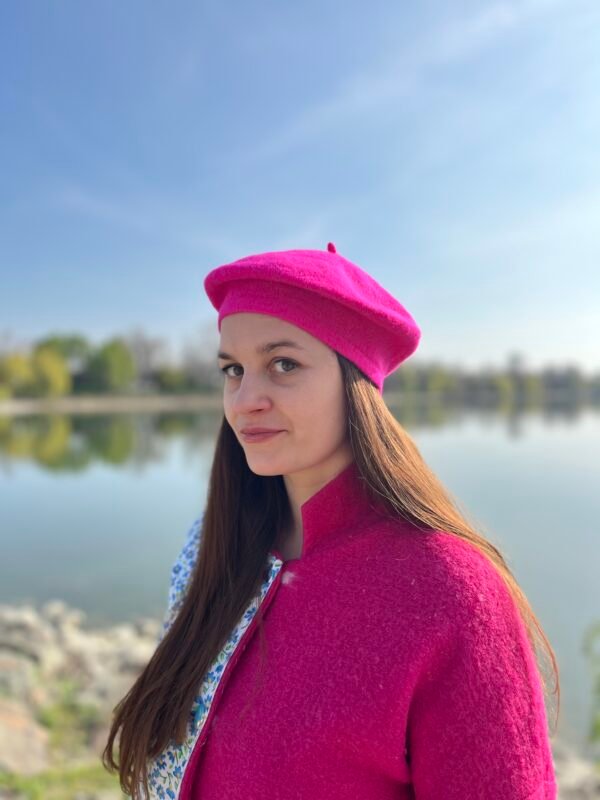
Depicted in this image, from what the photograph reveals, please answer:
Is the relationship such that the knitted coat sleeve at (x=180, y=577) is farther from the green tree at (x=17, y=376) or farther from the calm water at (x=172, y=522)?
the green tree at (x=17, y=376)

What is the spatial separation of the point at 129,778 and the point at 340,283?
1.38 meters

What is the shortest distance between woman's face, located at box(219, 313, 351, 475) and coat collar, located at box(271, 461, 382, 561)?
5cm

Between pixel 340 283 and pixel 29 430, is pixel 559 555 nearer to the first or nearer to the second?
pixel 340 283

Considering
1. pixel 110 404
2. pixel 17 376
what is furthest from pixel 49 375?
pixel 110 404

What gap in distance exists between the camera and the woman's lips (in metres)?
1.28

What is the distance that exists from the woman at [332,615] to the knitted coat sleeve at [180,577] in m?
0.07

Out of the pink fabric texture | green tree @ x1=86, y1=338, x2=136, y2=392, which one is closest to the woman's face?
the pink fabric texture

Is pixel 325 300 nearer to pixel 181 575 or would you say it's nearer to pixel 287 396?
pixel 287 396

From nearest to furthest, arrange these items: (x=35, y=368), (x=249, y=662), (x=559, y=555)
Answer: (x=249, y=662) < (x=559, y=555) < (x=35, y=368)

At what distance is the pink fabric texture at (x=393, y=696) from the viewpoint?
925mm

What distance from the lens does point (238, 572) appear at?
144 centimetres

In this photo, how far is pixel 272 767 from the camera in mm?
1021

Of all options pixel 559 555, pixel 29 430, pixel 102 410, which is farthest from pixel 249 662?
pixel 102 410

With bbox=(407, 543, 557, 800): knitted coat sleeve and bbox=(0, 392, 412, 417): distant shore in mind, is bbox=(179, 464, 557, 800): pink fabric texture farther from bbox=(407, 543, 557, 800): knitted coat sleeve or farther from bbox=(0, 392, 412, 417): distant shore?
bbox=(0, 392, 412, 417): distant shore
